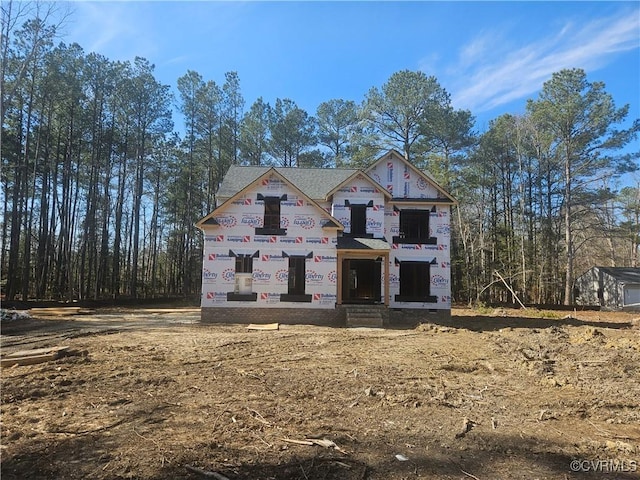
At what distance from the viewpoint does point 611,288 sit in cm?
3356

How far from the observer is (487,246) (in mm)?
36906

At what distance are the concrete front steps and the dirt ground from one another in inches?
248

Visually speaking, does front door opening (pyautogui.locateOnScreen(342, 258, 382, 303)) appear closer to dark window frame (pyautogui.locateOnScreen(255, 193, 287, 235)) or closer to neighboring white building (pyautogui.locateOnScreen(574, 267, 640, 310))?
dark window frame (pyautogui.locateOnScreen(255, 193, 287, 235))

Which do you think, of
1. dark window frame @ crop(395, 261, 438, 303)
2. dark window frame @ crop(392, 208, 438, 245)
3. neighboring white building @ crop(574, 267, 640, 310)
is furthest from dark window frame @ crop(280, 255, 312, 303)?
neighboring white building @ crop(574, 267, 640, 310)

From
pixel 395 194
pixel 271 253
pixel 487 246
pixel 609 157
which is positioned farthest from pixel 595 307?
pixel 271 253

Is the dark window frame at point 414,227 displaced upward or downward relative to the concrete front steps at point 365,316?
upward

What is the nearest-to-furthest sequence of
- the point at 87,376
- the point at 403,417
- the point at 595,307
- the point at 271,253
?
the point at 403,417 → the point at 87,376 → the point at 271,253 → the point at 595,307

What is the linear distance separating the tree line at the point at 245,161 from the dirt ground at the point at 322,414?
19.4 m

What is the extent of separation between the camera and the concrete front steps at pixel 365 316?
1630 centimetres

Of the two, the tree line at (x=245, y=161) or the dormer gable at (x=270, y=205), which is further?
the tree line at (x=245, y=161)

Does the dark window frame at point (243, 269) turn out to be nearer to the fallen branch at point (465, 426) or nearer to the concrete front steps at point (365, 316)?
the concrete front steps at point (365, 316)

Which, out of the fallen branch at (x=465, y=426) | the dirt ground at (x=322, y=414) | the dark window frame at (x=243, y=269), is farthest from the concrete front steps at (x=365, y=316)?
the fallen branch at (x=465, y=426)

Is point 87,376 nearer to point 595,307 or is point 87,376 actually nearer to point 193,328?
point 193,328

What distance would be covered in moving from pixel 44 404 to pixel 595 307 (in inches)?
1498
